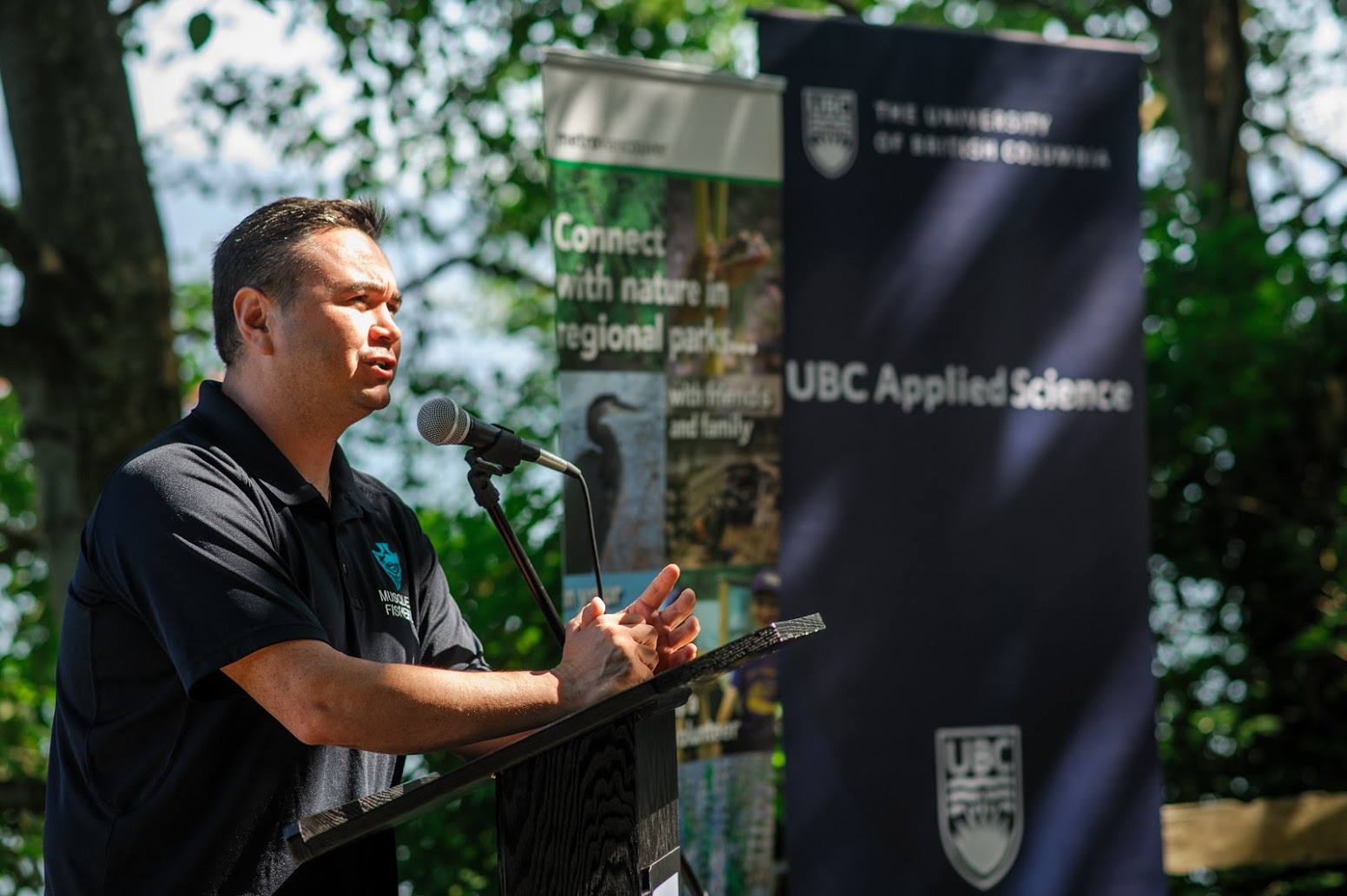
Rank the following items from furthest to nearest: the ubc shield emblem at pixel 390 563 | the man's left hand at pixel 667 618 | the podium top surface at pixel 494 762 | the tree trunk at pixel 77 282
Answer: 1. the tree trunk at pixel 77 282
2. the ubc shield emblem at pixel 390 563
3. the man's left hand at pixel 667 618
4. the podium top surface at pixel 494 762

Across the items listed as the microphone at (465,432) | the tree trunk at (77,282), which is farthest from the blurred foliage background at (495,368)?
the microphone at (465,432)

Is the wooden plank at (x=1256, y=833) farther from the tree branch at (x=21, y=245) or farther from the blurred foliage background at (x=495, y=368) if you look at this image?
the tree branch at (x=21, y=245)

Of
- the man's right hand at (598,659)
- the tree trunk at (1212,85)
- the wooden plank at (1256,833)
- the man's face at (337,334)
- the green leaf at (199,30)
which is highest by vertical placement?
the tree trunk at (1212,85)

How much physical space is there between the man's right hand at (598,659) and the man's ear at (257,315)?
60 centimetres

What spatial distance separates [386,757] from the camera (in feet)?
6.53

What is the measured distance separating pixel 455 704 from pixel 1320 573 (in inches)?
170

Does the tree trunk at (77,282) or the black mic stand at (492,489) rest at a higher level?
the tree trunk at (77,282)

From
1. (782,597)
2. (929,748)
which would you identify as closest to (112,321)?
(782,597)

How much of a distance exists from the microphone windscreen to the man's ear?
10.0 inches

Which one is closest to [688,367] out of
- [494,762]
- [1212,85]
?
[494,762]

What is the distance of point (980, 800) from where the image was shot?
373cm

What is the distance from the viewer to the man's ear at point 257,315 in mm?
1900

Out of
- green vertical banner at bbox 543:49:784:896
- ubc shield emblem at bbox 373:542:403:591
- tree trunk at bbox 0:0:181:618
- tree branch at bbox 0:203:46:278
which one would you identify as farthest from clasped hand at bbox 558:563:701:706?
tree branch at bbox 0:203:46:278

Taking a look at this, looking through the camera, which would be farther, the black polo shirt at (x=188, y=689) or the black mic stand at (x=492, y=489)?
→ the black mic stand at (x=492, y=489)
